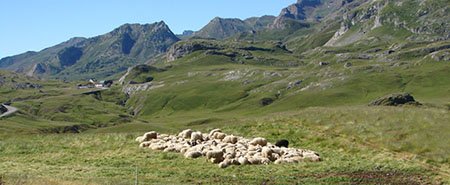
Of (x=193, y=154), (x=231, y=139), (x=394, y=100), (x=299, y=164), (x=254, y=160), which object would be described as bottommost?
(x=394, y=100)

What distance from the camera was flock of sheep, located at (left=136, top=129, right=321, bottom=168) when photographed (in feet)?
115

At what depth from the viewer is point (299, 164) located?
3384 cm

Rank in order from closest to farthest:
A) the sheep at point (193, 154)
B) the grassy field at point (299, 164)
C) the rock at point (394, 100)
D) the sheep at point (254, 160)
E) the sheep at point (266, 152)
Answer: the grassy field at point (299, 164) → the sheep at point (254, 160) → the sheep at point (266, 152) → the sheep at point (193, 154) → the rock at point (394, 100)

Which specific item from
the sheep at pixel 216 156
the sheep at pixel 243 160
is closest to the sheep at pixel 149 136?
the sheep at pixel 216 156

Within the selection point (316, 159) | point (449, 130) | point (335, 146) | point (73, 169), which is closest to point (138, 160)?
point (73, 169)

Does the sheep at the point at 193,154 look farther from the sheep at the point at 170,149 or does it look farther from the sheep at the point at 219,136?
the sheep at the point at 219,136

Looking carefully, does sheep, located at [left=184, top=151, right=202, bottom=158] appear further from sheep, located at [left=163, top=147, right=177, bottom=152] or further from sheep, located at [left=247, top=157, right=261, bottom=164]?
sheep, located at [left=247, top=157, right=261, bottom=164]

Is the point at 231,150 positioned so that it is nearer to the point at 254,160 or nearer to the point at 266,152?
the point at 254,160

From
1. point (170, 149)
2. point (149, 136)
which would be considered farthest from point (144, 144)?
point (170, 149)

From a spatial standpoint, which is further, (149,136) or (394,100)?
(394,100)

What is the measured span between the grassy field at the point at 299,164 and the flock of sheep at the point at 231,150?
1.23m

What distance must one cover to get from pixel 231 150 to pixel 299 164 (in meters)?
7.19

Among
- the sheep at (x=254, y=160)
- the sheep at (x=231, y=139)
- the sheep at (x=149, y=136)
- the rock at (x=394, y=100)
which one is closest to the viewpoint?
the sheep at (x=254, y=160)

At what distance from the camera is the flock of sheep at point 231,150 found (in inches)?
1377
